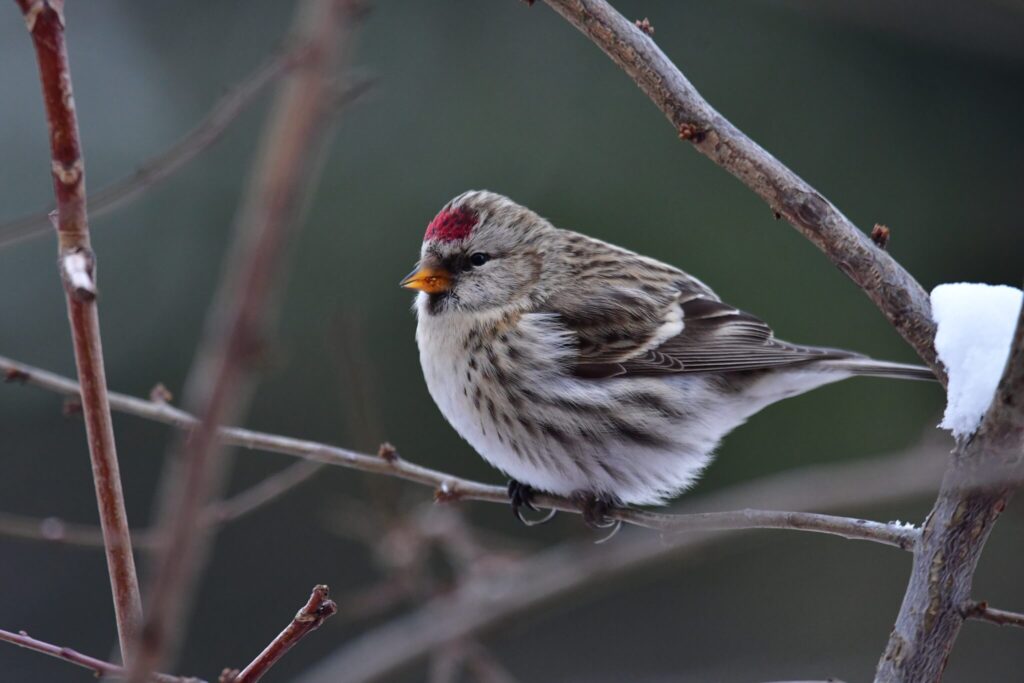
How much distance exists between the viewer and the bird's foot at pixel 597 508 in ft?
10.2

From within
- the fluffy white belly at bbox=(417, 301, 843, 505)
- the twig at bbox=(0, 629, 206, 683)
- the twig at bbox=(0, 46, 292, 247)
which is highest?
the fluffy white belly at bbox=(417, 301, 843, 505)

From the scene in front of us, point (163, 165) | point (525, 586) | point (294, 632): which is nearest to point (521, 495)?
point (525, 586)

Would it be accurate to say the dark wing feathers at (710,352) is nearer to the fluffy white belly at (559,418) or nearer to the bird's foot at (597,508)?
Answer: the fluffy white belly at (559,418)

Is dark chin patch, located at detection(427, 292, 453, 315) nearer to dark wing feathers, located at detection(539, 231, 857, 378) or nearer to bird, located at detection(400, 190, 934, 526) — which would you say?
bird, located at detection(400, 190, 934, 526)

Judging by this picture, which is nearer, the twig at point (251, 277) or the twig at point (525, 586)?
the twig at point (251, 277)

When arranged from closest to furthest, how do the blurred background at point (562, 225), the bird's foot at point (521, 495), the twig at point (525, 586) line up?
1. the twig at point (525, 586)
2. the bird's foot at point (521, 495)
3. the blurred background at point (562, 225)

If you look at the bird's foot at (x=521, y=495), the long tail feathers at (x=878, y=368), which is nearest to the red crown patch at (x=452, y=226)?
the bird's foot at (x=521, y=495)

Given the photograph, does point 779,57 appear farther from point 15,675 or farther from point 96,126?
point 15,675

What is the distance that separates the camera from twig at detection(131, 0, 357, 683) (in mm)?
700

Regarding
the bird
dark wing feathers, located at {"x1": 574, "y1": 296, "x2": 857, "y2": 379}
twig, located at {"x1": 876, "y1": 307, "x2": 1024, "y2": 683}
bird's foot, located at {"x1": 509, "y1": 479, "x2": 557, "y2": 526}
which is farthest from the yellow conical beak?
twig, located at {"x1": 876, "y1": 307, "x2": 1024, "y2": 683}

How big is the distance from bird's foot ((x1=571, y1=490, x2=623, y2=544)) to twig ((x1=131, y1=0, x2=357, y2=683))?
231cm

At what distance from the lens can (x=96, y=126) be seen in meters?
6.40

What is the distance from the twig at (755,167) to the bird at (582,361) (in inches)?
50.1

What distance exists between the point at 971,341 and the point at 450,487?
1.27 m
